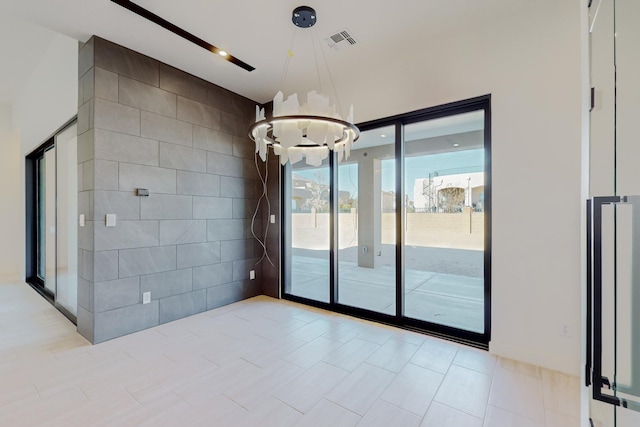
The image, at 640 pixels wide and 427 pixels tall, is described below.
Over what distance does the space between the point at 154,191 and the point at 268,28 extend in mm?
2156

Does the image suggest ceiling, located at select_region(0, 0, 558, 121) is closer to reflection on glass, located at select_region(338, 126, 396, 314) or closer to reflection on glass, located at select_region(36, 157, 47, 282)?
reflection on glass, located at select_region(338, 126, 396, 314)

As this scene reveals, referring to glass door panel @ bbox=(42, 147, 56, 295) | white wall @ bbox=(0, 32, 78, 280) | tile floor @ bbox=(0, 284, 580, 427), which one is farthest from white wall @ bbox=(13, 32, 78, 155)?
tile floor @ bbox=(0, 284, 580, 427)

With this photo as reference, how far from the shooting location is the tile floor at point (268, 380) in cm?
183

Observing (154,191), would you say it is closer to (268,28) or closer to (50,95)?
(268,28)

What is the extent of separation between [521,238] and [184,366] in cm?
319

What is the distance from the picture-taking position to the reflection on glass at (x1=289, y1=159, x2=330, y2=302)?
412 centimetres

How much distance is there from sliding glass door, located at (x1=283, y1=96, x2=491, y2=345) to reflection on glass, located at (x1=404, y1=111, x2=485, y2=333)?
1 cm

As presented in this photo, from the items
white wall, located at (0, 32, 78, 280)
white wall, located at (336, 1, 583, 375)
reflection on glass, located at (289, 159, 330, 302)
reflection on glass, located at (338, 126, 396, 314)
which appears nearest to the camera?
white wall, located at (336, 1, 583, 375)

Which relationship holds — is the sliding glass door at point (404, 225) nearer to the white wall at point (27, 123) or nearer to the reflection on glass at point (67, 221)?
the reflection on glass at point (67, 221)

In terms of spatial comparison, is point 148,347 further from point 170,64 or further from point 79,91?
point 170,64

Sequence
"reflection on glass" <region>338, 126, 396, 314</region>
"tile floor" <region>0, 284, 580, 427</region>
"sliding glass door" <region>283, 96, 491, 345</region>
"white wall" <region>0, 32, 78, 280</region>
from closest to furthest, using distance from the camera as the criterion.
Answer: "tile floor" <region>0, 284, 580, 427</region> < "sliding glass door" <region>283, 96, 491, 345</region> < "white wall" <region>0, 32, 78, 280</region> < "reflection on glass" <region>338, 126, 396, 314</region>

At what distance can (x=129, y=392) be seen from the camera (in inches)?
81.9

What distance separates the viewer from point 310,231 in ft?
14.3

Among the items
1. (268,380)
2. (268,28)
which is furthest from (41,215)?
(268,380)
